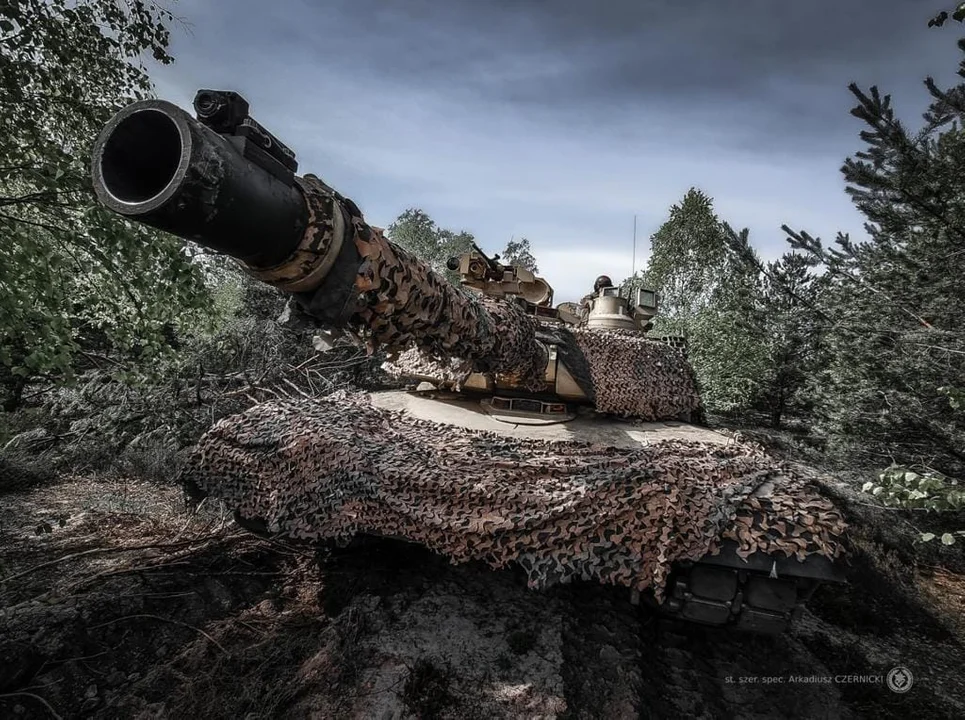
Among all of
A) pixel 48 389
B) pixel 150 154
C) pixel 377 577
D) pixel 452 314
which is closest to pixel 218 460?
pixel 377 577

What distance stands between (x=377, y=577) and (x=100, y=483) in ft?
14.4

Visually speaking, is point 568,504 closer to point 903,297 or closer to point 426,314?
point 426,314

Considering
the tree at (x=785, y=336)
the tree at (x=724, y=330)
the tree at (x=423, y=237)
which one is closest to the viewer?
the tree at (x=785, y=336)

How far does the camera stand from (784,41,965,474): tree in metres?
5.40

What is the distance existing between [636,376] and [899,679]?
273 centimetres

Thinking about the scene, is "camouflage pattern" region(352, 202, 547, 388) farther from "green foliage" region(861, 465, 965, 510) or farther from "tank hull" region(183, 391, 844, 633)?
"green foliage" region(861, 465, 965, 510)

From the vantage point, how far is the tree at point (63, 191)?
3.07 m

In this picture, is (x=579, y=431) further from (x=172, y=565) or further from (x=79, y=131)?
(x=79, y=131)

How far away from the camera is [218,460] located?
386 centimetres

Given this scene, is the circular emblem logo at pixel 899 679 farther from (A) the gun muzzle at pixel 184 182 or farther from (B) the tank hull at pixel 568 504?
(A) the gun muzzle at pixel 184 182

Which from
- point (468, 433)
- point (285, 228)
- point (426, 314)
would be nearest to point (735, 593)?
point (468, 433)

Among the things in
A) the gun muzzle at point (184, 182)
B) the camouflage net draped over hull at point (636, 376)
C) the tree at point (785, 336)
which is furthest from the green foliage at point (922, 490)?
the tree at point (785, 336)

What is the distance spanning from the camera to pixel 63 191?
3.13 m

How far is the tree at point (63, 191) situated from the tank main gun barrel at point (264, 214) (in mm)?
2042
